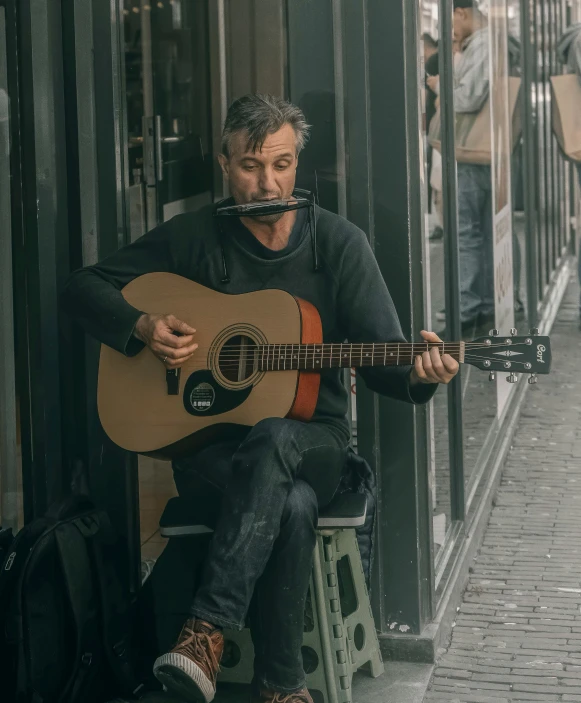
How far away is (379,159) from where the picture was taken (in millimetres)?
3832

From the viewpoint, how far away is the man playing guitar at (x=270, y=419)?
3.27 metres

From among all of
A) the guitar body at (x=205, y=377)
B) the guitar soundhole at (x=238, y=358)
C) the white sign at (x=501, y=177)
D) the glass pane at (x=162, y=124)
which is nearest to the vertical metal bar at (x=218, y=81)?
the glass pane at (x=162, y=124)

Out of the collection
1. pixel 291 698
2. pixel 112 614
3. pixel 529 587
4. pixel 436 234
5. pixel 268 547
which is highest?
pixel 436 234

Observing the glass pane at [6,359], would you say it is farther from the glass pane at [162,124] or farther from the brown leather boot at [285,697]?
the brown leather boot at [285,697]

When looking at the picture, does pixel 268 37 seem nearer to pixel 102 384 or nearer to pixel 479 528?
pixel 102 384

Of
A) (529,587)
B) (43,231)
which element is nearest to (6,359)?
(43,231)

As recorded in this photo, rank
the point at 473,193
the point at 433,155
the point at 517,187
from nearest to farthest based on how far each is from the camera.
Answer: the point at 433,155 < the point at 473,193 < the point at 517,187

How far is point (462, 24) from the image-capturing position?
4.82 m

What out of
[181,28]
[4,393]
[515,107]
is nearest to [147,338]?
[4,393]

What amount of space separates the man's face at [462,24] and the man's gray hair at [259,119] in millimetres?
1284

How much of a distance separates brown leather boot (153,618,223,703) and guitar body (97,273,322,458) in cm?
52

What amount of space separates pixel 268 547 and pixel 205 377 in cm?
49

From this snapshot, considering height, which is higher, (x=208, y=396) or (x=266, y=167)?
(x=266, y=167)

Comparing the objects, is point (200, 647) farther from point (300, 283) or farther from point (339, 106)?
point (339, 106)
